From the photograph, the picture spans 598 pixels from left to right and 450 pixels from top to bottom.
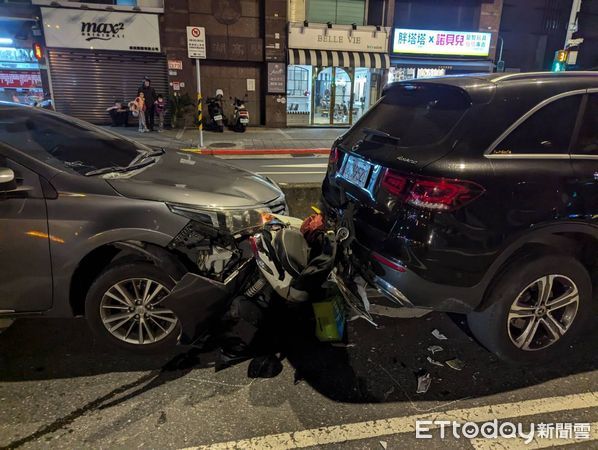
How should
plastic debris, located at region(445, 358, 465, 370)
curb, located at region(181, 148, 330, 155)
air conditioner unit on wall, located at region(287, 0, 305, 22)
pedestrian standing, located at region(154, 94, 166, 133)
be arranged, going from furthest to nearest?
1. air conditioner unit on wall, located at region(287, 0, 305, 22)
2. pedestrian standing, located at region(154, 94, 166, 133)
3. curb, located at region(181, 148, 330, 155)
4. plastic debris, located at region(445, 358, 465, 370)

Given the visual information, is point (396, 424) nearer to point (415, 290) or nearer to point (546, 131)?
point (415, 290)

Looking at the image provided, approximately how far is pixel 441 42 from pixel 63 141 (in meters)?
19.7

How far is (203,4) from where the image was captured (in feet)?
57.3

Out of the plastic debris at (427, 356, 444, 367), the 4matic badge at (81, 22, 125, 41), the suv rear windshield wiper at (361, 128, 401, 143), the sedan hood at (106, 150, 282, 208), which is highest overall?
the 4matic badge at (81, 22, 125, 41)

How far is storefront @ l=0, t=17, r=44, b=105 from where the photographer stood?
1727 centimetres

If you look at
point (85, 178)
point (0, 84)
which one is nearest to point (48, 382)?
point (85, 178)

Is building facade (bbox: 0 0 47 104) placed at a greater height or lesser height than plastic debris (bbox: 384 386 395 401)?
greater

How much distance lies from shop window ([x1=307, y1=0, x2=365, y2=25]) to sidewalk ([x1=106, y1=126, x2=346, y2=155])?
4762 millimetres

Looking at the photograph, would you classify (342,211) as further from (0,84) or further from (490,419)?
(0,84)

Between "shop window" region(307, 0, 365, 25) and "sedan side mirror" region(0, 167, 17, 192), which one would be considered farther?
"shop window" region(307, 0, 365, 25)

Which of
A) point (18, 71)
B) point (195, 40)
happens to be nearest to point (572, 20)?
point (195, 40)

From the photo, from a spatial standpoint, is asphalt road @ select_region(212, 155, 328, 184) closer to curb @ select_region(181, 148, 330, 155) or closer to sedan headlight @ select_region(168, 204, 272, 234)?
curb @ select_region(181, 148, 330, 155)

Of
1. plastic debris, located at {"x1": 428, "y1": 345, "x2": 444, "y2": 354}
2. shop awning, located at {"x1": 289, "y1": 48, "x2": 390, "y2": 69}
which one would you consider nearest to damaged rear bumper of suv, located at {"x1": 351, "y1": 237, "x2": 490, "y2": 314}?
plastic debris, located at {"x1": 428, "y1": 345, "x2": 444, "y2": 354}

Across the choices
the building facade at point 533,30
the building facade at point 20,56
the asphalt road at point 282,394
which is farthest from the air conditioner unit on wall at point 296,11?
the asphalt road at point 282,394
